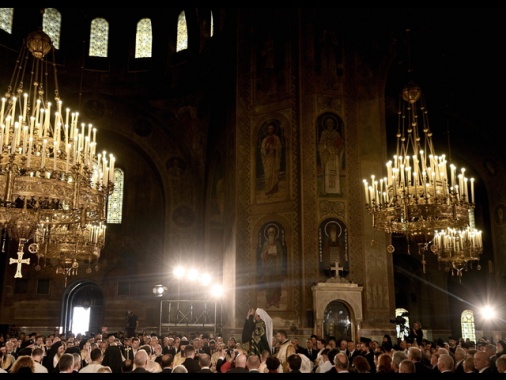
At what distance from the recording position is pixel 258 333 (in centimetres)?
1257

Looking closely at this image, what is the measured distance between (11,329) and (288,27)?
17.4 m

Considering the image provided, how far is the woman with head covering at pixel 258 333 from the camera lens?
12.5 metres

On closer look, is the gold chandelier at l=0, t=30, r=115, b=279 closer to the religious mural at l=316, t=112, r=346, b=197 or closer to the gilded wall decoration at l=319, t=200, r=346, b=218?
the gilded wall decoration at l=319, t=200, r=346, b=218

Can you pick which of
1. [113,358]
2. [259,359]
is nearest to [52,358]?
[113,358]

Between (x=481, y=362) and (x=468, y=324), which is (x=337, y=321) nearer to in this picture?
(x=481, y=362)

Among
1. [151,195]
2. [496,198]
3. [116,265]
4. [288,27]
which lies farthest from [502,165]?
[116,265]

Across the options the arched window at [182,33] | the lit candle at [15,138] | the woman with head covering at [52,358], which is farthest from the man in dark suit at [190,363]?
the arched window at [182,33]

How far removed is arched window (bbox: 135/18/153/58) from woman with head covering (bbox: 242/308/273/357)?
61.5 feet

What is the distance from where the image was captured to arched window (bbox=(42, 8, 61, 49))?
27062 mm

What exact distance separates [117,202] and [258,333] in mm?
16896

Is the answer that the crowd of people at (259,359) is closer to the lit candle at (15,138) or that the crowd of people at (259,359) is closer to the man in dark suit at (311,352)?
the man in dark suit at (311,352)

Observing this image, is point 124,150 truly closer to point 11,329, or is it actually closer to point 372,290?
point 11,329

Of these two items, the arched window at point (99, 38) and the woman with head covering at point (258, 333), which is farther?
the arched window at point (99, 38)

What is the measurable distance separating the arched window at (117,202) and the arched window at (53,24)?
7.14m
